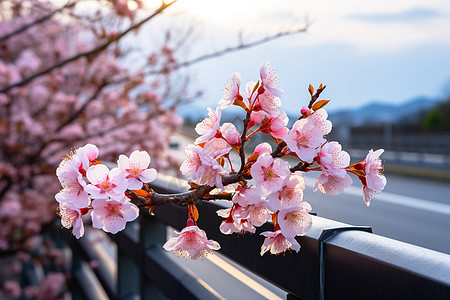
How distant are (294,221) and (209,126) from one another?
256mm

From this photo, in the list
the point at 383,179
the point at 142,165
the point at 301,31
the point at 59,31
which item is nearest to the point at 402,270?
the point at 383,179

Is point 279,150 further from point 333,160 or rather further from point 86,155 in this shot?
point 86,155

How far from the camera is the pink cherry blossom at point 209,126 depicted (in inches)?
32.2

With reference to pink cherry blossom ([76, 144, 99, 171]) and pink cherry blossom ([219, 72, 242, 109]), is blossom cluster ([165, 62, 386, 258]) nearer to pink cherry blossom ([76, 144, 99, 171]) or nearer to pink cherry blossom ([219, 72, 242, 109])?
pink cherry blossom ([219, 72, 242, 109])

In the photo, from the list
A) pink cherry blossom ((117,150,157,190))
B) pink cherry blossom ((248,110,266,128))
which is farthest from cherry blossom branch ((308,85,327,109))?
pink cherry blossom ((117,150,157,190))

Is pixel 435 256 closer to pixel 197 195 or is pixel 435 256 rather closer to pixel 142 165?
pixel 197 195

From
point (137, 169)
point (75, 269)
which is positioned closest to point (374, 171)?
point (137, 169)

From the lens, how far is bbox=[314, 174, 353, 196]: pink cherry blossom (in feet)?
2.68

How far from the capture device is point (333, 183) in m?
0.83

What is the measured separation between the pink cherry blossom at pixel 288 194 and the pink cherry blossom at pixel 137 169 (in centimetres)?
25

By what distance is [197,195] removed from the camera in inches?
33.5

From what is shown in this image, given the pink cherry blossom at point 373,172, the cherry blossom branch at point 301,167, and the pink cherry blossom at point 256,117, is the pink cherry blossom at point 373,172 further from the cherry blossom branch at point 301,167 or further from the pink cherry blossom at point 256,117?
the pink cherry blossom at point 256,117

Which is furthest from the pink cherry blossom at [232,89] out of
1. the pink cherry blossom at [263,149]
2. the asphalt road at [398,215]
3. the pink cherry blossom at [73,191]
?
the asphalt road at [398,215]

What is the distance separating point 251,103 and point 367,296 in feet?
1.40
